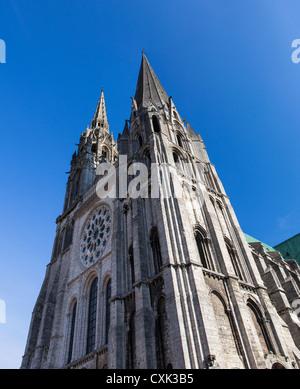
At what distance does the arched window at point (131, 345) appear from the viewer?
13055mm

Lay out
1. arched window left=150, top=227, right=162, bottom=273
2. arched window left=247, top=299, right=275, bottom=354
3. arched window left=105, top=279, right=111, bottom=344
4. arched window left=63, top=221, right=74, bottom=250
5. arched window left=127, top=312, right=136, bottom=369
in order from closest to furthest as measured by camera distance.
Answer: arched window left=127, top=312, right=136, bottom=369 < arched window left=247, top=299, right=275, bottom=354 < arched window left=150, top=227, right=162, bottom=273 < arched window left=105, top=279, right=111, bottom=344 < arched window left=63, top=221, right=74, bottom=250

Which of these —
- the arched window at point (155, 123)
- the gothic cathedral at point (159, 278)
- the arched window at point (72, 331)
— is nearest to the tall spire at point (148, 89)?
the gothic cathedral at point (159, 278)

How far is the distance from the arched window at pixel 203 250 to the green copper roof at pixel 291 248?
1003 inches

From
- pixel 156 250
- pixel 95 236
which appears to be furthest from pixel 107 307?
pixel 95 236

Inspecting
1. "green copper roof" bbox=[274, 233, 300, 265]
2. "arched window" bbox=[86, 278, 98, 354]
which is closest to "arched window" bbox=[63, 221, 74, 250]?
"arched window" bbox=[86, 278, 98, 354]

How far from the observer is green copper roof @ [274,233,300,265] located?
37.2 m

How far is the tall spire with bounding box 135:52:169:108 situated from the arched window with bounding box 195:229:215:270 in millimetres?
14176

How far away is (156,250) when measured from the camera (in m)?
15.6

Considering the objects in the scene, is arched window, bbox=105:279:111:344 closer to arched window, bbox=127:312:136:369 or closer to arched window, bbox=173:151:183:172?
arched window, bbox=127:312:136:369

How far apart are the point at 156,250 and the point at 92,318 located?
680 centimetres

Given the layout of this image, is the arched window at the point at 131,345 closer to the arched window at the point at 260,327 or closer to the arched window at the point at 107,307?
the arched window at the point at 107,307

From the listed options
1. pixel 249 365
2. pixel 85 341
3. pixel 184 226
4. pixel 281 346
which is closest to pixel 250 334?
pixel 249 365
